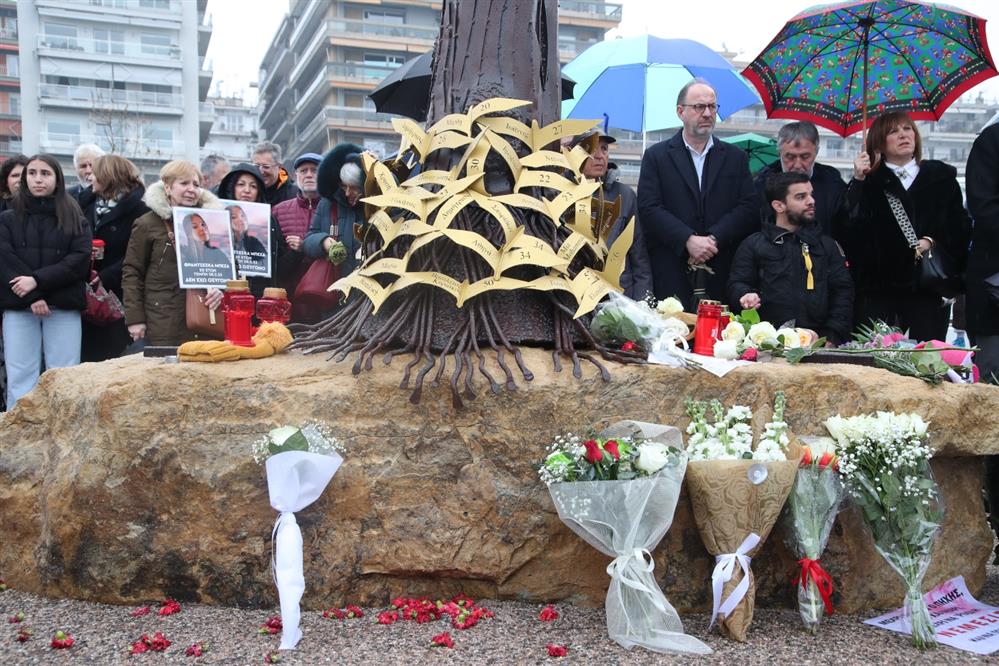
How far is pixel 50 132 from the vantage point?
42.1 m

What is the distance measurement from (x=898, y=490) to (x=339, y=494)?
2.02 meters

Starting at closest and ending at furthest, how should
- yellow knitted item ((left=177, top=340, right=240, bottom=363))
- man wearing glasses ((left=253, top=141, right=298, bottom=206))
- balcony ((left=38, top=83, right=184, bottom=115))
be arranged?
yellow knitted item ((left=177, top=340, right=240, bottom=363)), man wearing glasses ((left=253, top=141, right=298, bottom=206)), balcony ((left=38, top=83, right=184, bottom=115))

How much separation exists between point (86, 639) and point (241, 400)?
0.95 metres

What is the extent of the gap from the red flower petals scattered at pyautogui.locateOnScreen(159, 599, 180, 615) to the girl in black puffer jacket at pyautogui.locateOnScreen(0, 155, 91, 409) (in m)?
2.64


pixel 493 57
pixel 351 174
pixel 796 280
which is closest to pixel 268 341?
pixel 493 57

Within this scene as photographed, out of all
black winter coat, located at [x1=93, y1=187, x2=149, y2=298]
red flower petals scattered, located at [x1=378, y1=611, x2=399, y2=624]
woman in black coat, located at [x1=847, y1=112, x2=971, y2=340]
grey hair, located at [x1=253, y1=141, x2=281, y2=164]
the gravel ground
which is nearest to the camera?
the gravel ground

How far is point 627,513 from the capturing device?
10.3 feet

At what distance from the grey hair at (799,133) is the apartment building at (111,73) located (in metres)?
40.7

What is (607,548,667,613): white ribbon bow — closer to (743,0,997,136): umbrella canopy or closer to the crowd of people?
the crowd of people

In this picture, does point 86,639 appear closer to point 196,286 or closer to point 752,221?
point 196,286

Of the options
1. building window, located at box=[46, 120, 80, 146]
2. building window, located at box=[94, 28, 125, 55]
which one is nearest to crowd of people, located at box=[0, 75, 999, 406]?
building window, located at box=[46, 120, 80, 146]

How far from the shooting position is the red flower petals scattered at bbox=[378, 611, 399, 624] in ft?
10.8

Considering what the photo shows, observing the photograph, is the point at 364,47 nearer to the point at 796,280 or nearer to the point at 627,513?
the point at 796,280

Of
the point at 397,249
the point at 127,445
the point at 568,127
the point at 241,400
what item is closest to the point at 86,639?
the point at 127,445
